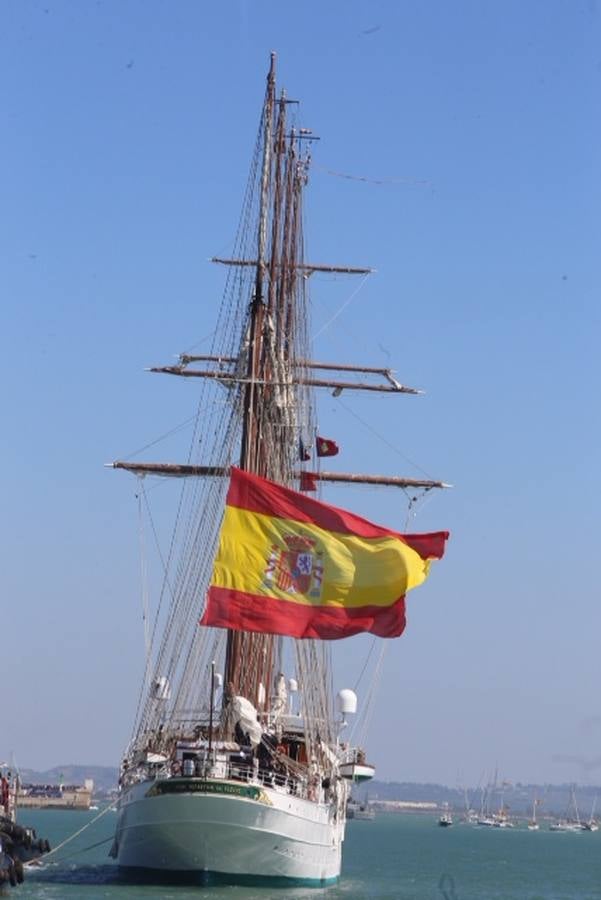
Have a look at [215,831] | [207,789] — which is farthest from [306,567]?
[215,831]

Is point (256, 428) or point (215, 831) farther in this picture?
point (256, 428)

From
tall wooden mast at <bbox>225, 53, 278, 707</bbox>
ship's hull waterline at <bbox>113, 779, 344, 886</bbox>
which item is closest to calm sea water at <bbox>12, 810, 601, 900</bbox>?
ship's hull waterline at <bbox>113, 779, 344, 886</bbox>

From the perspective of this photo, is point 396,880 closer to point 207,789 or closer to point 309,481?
point 309,481

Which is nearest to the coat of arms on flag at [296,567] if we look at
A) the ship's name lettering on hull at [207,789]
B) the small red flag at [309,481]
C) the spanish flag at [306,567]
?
the spanish flag at [306,567]

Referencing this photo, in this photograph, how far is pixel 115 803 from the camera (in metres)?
62.4

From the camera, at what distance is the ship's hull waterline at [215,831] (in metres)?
50.9

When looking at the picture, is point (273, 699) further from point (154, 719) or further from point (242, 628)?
point (242, 628)

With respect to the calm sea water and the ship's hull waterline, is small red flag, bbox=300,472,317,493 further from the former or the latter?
the ship's hull waterline

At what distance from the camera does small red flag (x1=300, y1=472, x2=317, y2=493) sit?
71.9 m

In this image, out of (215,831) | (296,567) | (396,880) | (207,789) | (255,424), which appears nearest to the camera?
(207,789)

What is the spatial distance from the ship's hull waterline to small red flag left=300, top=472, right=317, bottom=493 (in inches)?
765

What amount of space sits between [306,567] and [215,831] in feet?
24.4

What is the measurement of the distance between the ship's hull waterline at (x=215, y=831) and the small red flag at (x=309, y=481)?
63.7 feet

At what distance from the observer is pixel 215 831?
5109 centimetres
